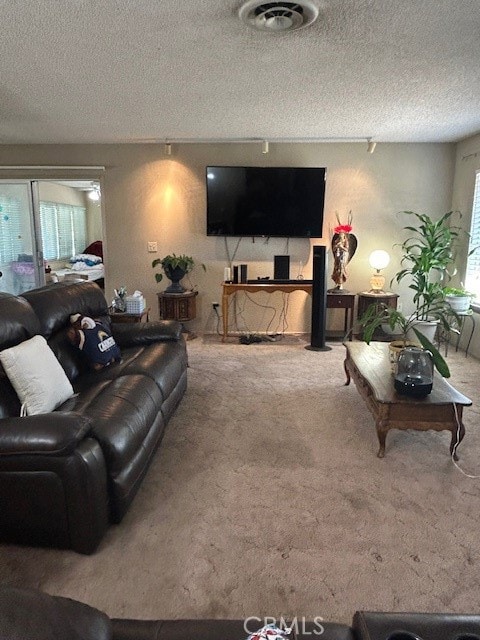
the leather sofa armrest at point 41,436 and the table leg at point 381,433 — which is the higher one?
the leather sofa armrest at point 41,436

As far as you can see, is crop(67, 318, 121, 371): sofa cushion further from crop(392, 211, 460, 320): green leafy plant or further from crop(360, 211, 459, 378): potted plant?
crop(392, 211, 460, 320): green leafy plant

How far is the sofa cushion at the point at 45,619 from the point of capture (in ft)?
2.27

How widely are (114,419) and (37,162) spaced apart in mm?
4525

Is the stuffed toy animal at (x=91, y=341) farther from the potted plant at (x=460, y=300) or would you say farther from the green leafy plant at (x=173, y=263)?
the potted plant at (x=460, y=300)

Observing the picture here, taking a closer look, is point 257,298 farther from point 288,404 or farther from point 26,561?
point 26,561

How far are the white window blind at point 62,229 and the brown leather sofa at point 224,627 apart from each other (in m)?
6.62

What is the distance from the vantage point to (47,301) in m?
2.76

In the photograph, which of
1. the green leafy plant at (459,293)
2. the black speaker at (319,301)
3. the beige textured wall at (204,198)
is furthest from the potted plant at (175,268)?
the green leafy plant at (459,293)

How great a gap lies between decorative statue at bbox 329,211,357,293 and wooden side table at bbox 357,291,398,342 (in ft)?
0.86

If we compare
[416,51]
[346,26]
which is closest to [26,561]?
[346,26]

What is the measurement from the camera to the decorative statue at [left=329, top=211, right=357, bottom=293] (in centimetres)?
→ 509

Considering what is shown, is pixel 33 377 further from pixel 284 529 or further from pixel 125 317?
pixel 125 317

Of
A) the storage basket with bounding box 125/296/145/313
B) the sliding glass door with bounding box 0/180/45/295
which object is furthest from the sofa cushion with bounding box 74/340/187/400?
the sliding glass door with bounding box 0/180/45/295

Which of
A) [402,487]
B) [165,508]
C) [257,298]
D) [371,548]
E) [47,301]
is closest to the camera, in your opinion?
[371,548]
